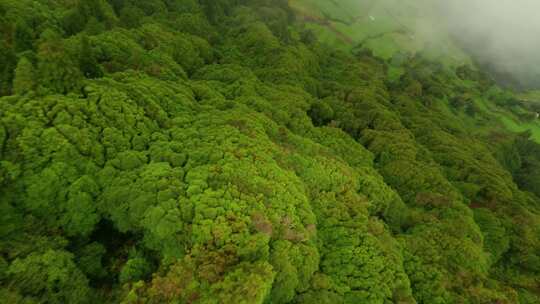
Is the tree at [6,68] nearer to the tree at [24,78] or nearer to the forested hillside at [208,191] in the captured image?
the forested hillside at [208,191]

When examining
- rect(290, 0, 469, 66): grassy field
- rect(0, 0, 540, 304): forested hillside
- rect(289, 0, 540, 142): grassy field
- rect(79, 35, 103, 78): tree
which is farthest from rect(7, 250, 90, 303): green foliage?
rect(290, 0, 469, 66): grassy field

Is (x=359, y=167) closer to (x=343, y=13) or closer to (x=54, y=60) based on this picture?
(x=54, y=60)

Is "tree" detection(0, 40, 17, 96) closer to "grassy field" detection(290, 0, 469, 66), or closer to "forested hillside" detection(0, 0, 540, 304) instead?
"forested hillside" detection(0, 0, 540, 304)

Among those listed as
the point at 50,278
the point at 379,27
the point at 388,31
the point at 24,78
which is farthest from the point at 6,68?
the point at 388,31

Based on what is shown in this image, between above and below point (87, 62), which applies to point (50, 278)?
above

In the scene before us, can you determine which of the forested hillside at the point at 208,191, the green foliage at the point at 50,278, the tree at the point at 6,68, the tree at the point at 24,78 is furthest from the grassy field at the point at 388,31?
the green foliage at the point at 50,278

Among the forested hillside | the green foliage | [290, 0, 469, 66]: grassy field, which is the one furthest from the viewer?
[290, 0, 469, 66]: grassy field

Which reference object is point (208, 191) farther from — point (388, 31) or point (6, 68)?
point (388, 31)
